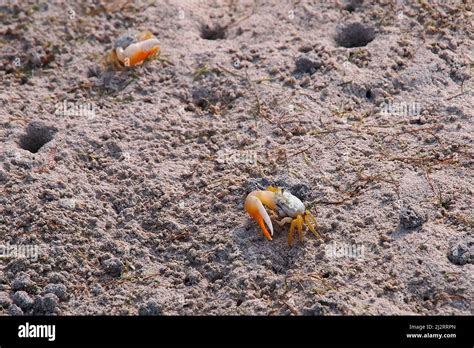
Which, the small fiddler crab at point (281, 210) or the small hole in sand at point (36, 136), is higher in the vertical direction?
the small fiddler crab at point (281, 210)

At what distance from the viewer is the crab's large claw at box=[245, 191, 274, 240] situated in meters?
4.26

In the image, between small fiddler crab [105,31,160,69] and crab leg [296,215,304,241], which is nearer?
crab leg [296,215,304,241]

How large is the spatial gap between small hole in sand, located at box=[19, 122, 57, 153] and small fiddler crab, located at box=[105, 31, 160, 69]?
658 millimetres

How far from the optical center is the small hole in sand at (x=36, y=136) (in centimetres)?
496

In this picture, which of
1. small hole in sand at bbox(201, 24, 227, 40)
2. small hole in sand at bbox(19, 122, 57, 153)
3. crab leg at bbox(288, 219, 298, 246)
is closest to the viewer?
crab leg at bbox(288, 219, 298, 246)

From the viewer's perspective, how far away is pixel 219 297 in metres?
4.09

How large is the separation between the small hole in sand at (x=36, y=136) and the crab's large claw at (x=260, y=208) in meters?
1.32

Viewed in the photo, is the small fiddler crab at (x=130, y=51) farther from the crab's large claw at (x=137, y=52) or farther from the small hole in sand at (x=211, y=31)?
the small hole in sand at (x=211, y=31)

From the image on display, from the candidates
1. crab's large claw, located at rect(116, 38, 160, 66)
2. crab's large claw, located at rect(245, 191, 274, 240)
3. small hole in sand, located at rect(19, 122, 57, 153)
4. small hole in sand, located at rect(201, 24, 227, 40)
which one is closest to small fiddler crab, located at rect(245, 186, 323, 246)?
crab's large claw, located at rect(245, 191, 274, 240)

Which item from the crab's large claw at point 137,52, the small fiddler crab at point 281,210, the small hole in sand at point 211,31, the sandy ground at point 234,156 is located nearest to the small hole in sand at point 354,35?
the sandy ground at point 234,156

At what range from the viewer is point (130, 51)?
5.33 metres

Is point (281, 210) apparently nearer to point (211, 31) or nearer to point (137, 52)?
point (137, 52)

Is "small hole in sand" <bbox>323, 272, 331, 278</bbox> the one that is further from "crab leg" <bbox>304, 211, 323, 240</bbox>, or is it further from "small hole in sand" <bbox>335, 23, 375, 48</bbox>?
"small hole in sand" <bbox>335, 23, 375, 48</bbox>
